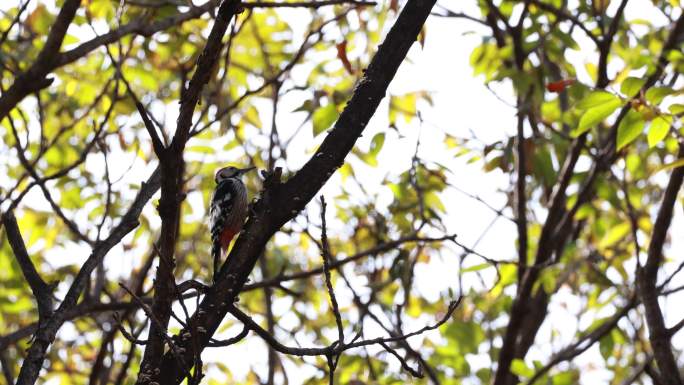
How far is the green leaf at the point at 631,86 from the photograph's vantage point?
3.91 meters

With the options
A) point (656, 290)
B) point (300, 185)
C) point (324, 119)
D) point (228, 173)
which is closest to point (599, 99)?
point (656, 290)

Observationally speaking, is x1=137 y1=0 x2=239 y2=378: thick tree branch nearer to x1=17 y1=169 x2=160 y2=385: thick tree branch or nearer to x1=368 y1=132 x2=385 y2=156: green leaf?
x1=17 y1=169 x2=160 y2=385: thick tree branch

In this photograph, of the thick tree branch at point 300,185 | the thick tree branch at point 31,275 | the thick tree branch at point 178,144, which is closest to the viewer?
the thick tree branch at point 178,144

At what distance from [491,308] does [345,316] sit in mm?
2117

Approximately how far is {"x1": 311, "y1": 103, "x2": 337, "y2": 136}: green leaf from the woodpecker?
277 cm

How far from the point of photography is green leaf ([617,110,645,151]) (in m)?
4.08

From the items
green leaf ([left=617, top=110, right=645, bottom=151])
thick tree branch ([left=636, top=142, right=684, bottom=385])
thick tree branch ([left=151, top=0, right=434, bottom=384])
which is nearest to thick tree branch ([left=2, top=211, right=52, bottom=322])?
thick tree branch ([left=151, top=0, right=434, bottom=384])

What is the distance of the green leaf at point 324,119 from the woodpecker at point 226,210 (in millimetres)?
2767

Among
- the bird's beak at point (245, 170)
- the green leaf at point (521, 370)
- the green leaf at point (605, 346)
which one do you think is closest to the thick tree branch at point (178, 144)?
the green leaf at point (521, 370)

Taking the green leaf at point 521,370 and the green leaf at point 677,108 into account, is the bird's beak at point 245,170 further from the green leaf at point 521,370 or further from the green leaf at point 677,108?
the green leaf at point 677,108

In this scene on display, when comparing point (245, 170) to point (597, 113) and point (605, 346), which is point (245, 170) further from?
point (597, 113)

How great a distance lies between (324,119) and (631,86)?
183 cm

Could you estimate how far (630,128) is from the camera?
410cm

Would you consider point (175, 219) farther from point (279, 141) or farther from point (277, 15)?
point (277, 15)
